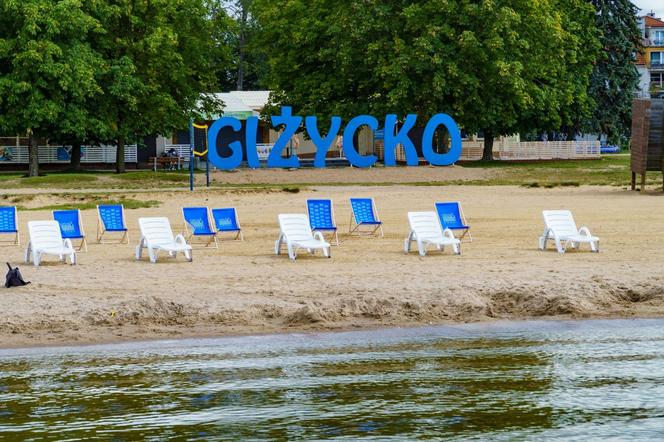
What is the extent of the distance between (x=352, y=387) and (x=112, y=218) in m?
13.6

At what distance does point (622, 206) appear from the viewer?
32531 mm

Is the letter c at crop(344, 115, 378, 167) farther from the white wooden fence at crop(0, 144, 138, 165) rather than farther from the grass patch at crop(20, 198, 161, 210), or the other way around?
the white wooden fence at crop(0, 144, 138, 165)

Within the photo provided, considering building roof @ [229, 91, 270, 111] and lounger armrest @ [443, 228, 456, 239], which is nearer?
lounger armrest @ [443, 228, 456, 239]

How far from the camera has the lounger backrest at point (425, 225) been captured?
22.2 metres

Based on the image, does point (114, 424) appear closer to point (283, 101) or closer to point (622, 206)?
point (622, 206)

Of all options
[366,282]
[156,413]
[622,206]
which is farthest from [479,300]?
[622,206]

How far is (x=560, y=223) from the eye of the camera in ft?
74.3

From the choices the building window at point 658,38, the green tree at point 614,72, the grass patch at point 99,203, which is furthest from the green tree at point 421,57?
the building window at point 658,38

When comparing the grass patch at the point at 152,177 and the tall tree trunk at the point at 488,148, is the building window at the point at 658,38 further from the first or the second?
the grass patch at the point at 152,177

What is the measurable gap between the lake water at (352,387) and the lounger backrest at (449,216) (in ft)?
28.3

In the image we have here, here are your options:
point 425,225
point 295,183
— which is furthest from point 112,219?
point 295,183

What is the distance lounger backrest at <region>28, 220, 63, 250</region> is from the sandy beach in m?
0.39

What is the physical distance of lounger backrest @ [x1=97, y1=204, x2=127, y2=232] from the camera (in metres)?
24.5

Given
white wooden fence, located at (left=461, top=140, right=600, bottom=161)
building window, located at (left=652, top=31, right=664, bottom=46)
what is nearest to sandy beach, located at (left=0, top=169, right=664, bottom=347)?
white wooden fence, located at (left=461, top=140, right=600, bottom=161)
